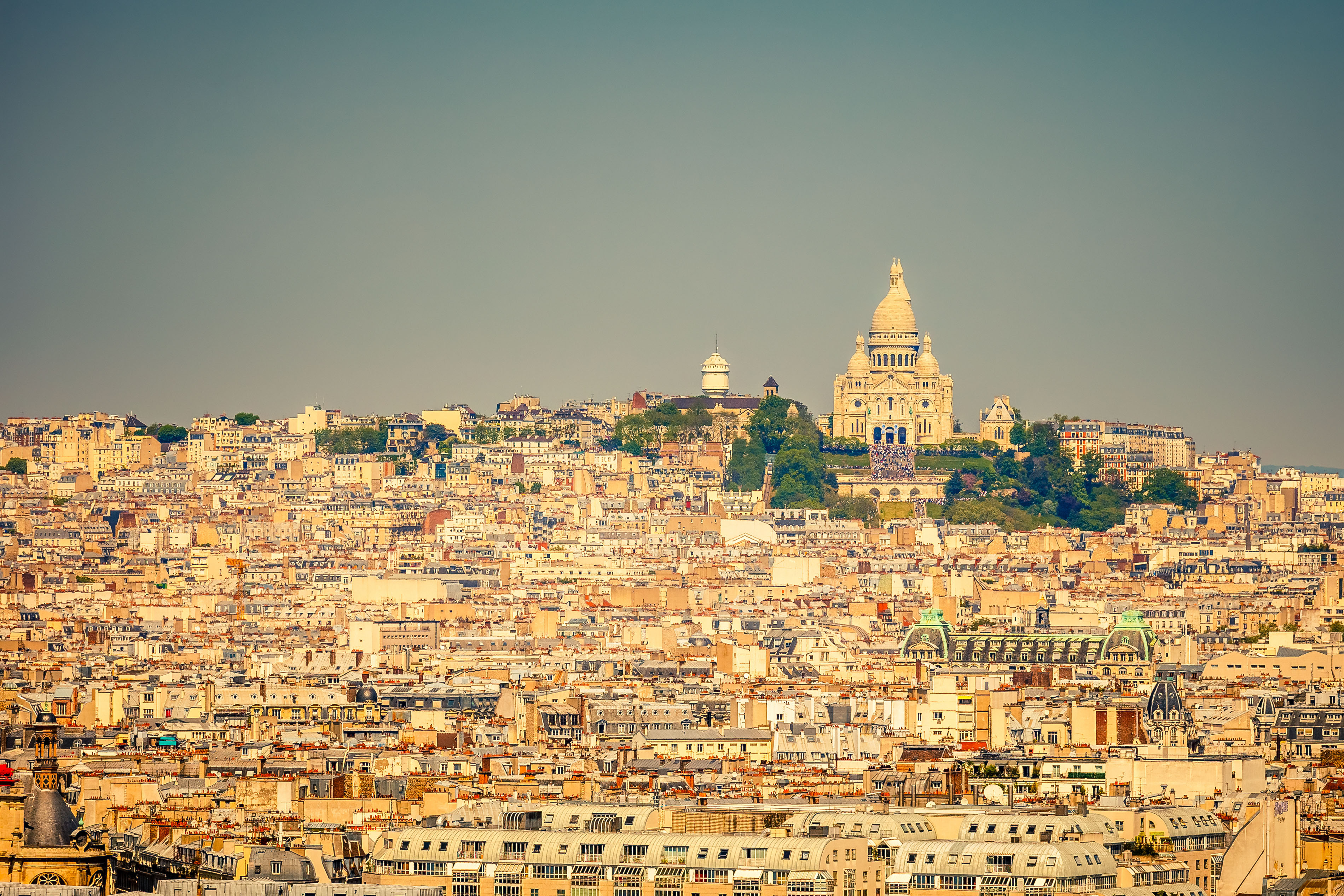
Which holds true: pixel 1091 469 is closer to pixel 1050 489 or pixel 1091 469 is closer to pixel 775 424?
pixel 1050 489

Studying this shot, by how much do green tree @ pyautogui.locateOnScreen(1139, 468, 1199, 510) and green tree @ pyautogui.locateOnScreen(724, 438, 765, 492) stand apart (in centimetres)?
1523

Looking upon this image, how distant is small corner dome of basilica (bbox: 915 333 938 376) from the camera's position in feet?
555

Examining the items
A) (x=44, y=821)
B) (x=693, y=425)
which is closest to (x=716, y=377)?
(x=693, y=425)

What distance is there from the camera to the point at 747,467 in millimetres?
161750

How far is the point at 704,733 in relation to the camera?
69.2 metres

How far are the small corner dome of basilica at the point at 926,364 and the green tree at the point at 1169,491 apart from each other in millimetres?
12473

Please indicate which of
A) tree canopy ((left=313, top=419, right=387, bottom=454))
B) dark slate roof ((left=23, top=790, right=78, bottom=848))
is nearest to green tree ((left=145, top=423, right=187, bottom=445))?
tree canopy ((left=313, top=419, right=387, bottom=454))

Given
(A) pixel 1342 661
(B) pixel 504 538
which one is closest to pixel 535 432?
(B) pixel 504 538

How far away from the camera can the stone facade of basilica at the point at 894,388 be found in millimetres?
167000

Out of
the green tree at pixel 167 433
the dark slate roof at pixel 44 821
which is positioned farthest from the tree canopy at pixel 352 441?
the dark slate roof at pixel 44 821

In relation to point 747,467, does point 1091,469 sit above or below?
above

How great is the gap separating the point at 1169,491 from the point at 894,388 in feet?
47.9

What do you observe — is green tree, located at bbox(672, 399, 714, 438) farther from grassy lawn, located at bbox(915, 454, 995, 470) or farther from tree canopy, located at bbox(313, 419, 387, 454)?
grassy lawn, located at bbox(915, 454, 995, 470)

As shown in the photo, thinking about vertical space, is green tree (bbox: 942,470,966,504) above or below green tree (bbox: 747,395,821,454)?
below
